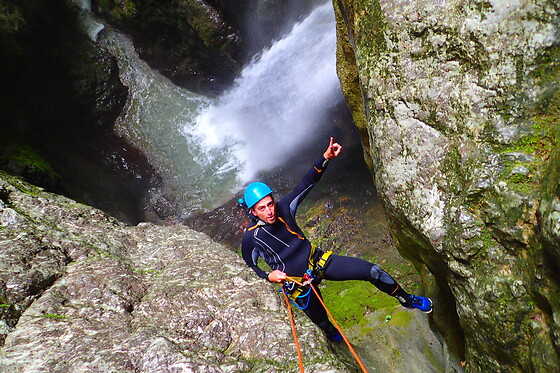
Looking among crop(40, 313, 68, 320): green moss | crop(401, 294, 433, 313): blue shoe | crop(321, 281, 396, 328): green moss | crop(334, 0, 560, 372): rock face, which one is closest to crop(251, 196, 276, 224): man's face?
crop(334, 0, 560, 372): rock face

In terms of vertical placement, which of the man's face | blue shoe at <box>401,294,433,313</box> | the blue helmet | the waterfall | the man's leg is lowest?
blue shoe at <box>401,294,433,313</box>

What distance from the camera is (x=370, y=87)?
Answer: 390 centimetres

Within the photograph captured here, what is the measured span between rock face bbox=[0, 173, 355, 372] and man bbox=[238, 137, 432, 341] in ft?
1.47

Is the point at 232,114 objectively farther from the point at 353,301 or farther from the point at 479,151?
the point at 479,151

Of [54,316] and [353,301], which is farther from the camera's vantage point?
[353,301]

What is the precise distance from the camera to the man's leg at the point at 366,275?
4.75m

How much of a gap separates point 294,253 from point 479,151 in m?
2.62

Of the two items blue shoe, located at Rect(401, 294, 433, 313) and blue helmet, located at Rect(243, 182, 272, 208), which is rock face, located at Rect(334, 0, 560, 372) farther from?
blue helmet, located at Rect(243, 182, 272, 208)

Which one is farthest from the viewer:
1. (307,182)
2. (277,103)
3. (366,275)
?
(277,103)

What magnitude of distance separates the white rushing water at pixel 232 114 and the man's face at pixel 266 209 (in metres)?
7.64

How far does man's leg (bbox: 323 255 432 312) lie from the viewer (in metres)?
4.75

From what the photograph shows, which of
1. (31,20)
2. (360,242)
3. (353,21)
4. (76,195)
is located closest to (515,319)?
(353,21)

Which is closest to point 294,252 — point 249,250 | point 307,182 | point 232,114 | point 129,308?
point 249,250

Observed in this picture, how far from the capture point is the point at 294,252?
4.81 m
